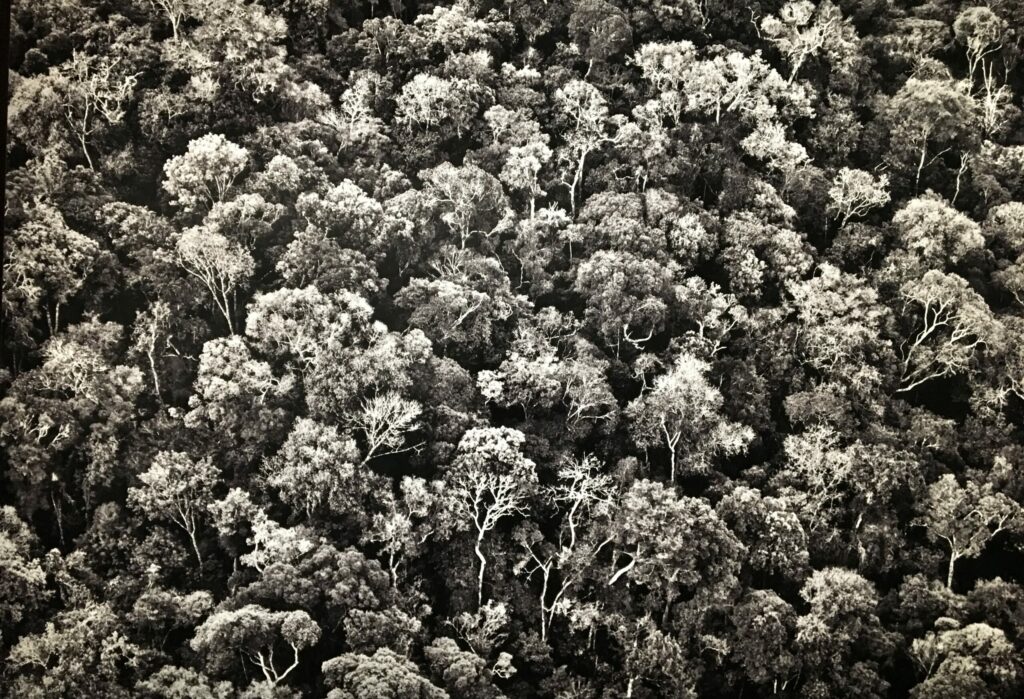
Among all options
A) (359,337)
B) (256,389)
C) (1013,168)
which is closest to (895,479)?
(1013,168)


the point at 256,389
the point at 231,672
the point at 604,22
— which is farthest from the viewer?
the point at 604,22

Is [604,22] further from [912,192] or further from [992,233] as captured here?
[992,233]

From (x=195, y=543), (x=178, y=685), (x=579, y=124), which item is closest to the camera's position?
(x=178, y=685)

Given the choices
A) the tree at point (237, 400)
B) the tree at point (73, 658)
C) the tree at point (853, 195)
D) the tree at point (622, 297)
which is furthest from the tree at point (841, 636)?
the tree at point (73, 658)

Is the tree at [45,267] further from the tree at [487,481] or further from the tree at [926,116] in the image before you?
the tree at [926,116]

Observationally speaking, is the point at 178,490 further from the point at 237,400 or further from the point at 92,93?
the point at 92,93

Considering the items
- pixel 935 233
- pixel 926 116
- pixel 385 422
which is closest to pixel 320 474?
pixel 385 422
